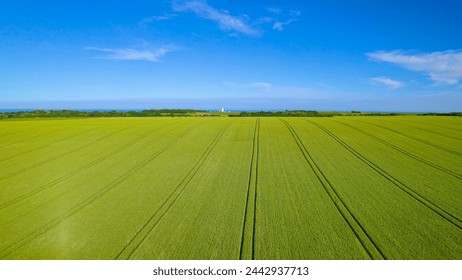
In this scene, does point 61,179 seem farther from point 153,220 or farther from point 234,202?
point 234,202

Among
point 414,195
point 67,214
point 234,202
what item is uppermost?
point 414,195

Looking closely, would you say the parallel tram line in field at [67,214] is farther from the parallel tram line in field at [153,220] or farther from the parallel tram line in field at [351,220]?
the parallel tram line in field at [351,220]

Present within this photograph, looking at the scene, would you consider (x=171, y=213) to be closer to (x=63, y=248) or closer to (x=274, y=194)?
(x=63, y=248)

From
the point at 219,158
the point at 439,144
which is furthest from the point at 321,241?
the point at 439,144

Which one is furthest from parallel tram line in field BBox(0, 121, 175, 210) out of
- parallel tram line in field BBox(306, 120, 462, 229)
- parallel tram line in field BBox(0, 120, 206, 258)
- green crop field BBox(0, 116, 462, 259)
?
parallel tram line in field BBox(306, 120, 462, 229)

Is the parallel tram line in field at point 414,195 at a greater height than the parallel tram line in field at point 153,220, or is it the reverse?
the parallel tram line in field at point 414,195

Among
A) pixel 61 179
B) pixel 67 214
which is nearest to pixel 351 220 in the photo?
pixel 67 214

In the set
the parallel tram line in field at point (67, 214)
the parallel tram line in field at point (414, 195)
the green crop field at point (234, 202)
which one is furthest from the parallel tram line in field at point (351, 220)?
the parallel tram line in field at point (67, 214)

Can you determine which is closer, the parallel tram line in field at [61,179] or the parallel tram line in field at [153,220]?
the parallel tram line in field at [153,220]
